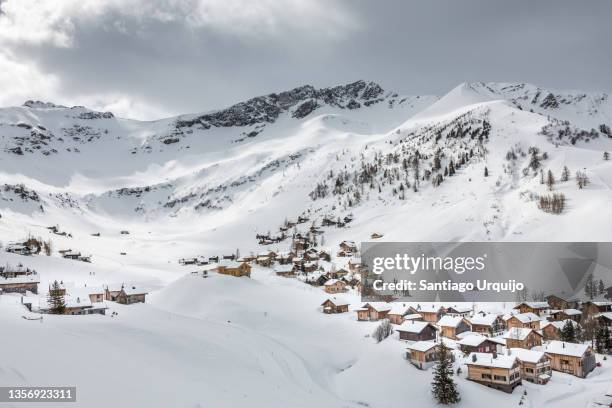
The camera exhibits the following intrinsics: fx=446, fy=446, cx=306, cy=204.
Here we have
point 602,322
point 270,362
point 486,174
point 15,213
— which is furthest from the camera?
point 15,213

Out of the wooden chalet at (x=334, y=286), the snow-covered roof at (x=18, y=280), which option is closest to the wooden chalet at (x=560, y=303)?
the wooden chalet at (x=334, y=286)

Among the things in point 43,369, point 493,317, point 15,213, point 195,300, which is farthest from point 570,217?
point 15,213

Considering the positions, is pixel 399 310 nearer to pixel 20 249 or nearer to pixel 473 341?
pixel 473 341

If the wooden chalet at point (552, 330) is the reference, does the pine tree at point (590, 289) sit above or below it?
above

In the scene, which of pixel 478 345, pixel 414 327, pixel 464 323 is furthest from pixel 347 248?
pixel 478 345

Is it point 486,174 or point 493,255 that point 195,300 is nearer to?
point 493,255

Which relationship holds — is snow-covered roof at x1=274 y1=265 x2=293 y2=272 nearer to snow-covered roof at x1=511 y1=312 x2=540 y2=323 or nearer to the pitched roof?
the pitched roof

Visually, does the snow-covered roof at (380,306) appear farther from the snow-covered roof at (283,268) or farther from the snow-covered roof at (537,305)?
the snow-covered roof at (283,268)
